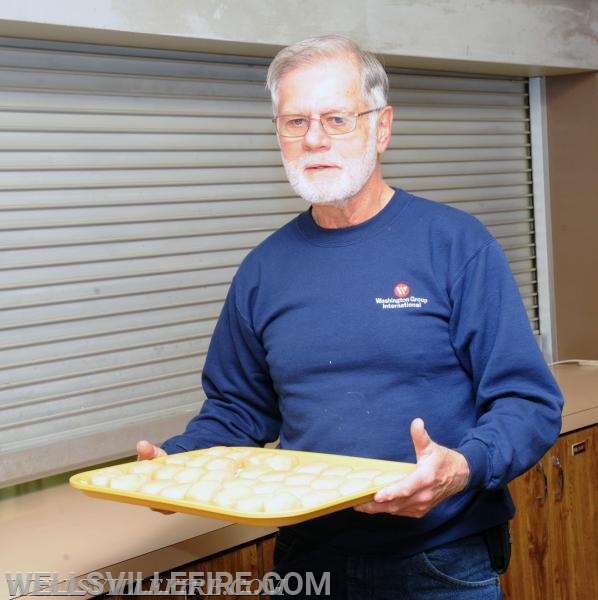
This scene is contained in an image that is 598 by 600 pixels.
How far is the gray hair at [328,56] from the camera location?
1.84 metres

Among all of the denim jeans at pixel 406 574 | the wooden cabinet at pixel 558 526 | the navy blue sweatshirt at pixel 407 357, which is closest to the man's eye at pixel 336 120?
the navy blue sweatshirt at pixel 407 357

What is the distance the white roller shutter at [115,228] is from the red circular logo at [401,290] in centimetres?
112

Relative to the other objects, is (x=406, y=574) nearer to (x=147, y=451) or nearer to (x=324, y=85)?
(x=147, y=451)

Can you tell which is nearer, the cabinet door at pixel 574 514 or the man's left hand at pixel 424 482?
the man's left hand at pixel 424 482

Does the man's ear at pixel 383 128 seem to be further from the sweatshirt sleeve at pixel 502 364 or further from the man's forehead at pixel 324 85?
the sweatshirt sleeve at pixel 502 364

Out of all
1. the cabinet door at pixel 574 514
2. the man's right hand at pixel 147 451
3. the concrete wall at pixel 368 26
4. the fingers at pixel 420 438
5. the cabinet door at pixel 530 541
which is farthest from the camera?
the cabinet door at pixel 574 514

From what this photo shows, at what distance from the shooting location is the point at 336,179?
1815mm

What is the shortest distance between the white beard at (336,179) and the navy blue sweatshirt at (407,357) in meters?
0.08

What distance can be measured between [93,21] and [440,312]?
112cm

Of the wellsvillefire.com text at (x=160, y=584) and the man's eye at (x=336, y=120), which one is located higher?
the man's eye at (x=336, y=120)

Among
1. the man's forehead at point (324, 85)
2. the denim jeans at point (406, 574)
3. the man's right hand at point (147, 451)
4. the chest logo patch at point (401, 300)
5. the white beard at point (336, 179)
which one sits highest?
the man's forehead at point (324, 85)

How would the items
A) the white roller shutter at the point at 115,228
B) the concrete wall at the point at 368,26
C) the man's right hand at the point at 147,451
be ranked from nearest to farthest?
the man's right hand at the point at 147,451 < the concrete wall at the point at 368,26 < the white roller shutter at the point at 115,228

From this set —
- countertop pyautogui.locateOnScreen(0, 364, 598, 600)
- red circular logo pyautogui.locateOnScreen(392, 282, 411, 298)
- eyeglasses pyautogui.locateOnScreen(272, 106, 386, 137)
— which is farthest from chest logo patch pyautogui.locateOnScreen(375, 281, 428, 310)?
countertop pyautogui.locateOnScreen(0, 364, 598, 600)

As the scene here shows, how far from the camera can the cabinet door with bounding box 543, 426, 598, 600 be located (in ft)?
10.2
